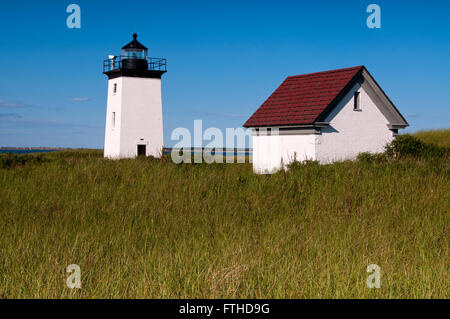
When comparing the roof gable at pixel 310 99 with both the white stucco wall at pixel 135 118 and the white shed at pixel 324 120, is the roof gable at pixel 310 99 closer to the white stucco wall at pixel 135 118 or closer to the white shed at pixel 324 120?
the white shed at pixel 324 120

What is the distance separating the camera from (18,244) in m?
7.13

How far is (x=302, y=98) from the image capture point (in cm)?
2414

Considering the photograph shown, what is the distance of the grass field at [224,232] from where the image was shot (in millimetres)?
5184

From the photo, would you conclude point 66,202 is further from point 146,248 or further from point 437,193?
point 437,193

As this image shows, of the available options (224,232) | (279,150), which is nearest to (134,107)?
(279,150)

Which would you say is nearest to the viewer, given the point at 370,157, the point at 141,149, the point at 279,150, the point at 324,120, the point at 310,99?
the point at 370,157

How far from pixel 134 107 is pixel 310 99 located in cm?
1638

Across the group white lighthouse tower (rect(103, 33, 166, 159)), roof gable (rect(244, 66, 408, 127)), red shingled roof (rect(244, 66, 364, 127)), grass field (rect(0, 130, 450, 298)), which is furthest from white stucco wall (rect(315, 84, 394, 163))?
white lighthouse tower (rect(103, 33, 166, 159))

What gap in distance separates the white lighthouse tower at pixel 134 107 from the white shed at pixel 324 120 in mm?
11765

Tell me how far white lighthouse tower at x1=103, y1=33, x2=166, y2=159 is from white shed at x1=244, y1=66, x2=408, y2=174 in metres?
11.8

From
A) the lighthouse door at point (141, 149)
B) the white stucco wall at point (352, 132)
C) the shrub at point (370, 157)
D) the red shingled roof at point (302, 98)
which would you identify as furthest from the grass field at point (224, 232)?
the lighthouse door at point (141, 149)

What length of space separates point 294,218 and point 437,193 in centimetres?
422

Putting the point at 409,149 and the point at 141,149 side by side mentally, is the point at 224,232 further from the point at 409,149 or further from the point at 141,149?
the point at 141,149
